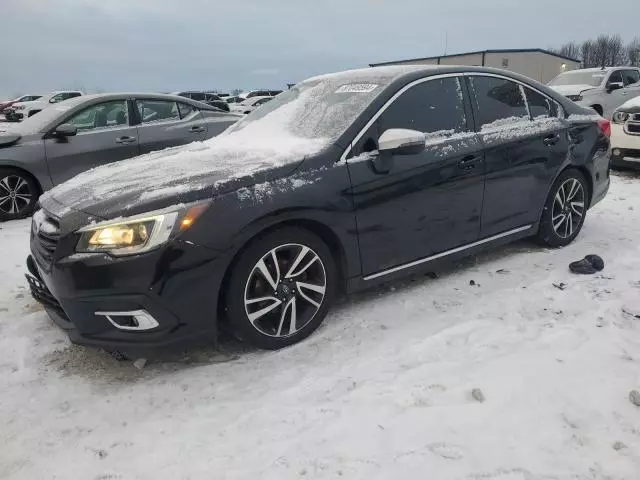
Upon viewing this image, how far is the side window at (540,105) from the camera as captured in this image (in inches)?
175

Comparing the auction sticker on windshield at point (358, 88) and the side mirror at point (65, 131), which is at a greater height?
the auction sticker on windshield at point (358, 88)

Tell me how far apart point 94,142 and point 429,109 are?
15.6ft

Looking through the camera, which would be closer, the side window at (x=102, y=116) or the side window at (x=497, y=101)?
the side window at (x=497, y=101)

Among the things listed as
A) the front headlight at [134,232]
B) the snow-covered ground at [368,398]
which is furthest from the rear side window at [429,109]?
the front headlight at [134,232]

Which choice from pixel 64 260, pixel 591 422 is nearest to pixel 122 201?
pixel 64 260

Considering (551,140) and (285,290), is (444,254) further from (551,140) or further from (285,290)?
(551,140)

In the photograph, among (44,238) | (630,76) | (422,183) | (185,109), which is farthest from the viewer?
(630,76)

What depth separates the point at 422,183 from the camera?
141 inches

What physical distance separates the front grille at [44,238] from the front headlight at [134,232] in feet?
0.75

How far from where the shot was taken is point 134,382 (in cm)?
289

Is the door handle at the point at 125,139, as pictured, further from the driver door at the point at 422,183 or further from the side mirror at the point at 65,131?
the driver door at the point at 422,183

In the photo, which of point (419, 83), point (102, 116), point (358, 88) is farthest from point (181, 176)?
point (102, 116)

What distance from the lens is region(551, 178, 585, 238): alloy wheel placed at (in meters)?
4.63

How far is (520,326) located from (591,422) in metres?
0.95
